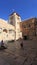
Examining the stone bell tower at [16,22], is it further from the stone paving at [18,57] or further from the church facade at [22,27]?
the stone paving at [18,57]

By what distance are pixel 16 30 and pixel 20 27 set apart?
3.08 meters

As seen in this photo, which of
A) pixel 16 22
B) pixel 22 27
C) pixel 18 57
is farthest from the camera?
pixel 22 27

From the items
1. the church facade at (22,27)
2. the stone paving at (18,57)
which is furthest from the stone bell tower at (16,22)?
the stone paving at (18,57)

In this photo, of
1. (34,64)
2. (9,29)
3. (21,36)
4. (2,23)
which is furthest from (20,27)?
(34,64)

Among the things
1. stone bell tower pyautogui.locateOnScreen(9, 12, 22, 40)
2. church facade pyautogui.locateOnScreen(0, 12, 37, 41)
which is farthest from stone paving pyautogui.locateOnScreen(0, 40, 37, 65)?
stone bell tower pyautogui.locateOnScreen(9, 12, 22, 40)

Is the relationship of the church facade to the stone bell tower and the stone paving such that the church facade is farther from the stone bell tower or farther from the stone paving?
the stone paving

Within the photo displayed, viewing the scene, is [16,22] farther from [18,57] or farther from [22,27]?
[18,57]

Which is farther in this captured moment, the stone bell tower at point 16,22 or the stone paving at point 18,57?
the stone bell tower at point 16,22

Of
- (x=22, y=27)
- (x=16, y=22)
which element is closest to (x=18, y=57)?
(x=16, y=22)

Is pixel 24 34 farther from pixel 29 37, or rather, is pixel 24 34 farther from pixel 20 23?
pixel 20 23

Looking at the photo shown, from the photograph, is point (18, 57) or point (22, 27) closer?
point (18, 57)

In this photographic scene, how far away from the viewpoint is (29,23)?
32688 millimetres

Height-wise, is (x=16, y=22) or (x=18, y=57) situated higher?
(x=16, y=22)

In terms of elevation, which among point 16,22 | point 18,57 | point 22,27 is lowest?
point 18,57
